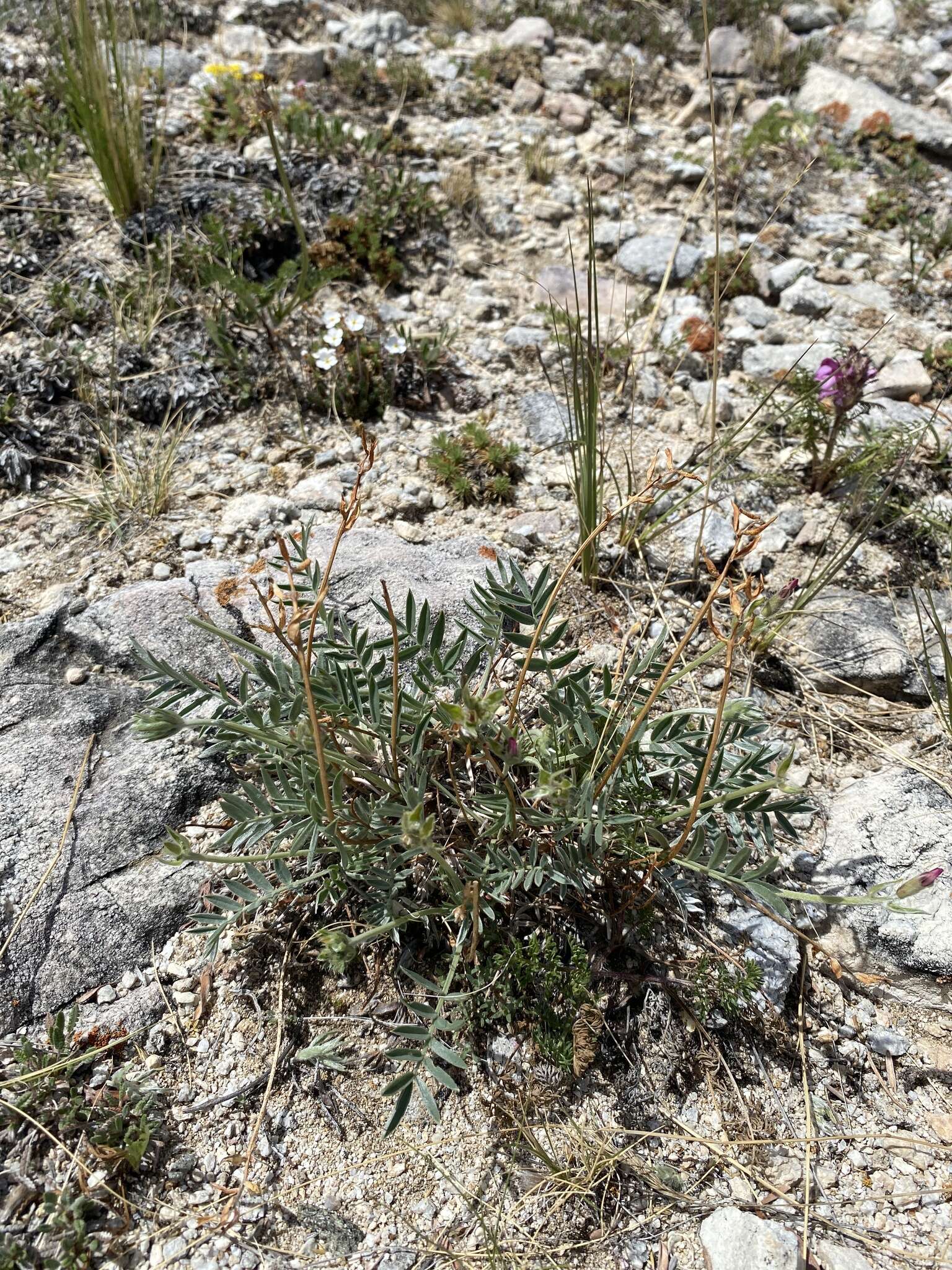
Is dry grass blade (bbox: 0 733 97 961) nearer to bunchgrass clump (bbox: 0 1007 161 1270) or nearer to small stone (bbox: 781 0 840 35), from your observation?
bunchgrass clump (bbox: 0 1007 161 1270)

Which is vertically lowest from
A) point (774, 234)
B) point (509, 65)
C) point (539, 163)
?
point (774, 234)

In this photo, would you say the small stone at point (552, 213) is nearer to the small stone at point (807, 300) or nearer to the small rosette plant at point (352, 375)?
the small stone at point (807, 300)

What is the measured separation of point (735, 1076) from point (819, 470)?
2.09 m

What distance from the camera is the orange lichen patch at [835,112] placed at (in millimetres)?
5152

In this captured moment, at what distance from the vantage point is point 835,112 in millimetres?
5168

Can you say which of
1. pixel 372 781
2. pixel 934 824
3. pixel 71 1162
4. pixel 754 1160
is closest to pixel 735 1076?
pixel 754 1160

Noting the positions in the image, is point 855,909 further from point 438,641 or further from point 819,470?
point 819,470

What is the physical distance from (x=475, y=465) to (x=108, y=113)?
2.15 metres

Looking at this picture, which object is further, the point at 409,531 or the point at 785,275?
the point at 785,275

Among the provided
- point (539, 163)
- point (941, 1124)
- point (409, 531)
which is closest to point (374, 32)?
point (539, 163)

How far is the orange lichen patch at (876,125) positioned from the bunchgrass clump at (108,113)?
145 inches

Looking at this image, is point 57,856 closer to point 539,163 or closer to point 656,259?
point 656,259

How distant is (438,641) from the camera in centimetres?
219

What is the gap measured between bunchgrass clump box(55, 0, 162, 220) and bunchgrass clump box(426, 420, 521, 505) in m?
1.90
